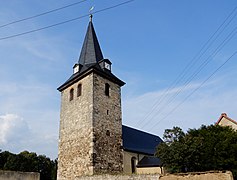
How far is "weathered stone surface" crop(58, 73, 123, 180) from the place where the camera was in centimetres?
2011

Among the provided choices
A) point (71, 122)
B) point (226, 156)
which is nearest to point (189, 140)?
point (226, 156)

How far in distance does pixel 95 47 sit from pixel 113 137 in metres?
9.05

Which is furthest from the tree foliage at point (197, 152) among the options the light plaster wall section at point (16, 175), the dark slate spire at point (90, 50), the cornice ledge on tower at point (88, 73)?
the dark slate spire at point (90, 50)

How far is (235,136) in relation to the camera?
19.2m

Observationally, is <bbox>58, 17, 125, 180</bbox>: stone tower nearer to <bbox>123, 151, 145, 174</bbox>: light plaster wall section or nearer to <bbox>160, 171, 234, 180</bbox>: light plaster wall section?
<bbox>123, 151, 145, 174</bbox>: light plaster wall section

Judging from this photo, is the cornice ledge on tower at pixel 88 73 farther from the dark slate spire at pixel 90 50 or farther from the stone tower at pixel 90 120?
the dark slate spire at pixel 90 50

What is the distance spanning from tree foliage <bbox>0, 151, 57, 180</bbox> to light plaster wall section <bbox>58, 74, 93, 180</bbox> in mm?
19270

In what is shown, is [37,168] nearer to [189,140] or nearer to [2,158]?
[2,158]

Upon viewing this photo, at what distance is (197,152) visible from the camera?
16.9 metres

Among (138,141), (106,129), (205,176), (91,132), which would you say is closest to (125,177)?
(91,132)

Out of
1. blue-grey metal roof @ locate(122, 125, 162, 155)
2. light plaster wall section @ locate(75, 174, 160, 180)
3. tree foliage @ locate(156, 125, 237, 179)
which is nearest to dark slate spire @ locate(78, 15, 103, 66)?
blue-grey metal roof @ locate(122, 125, 162, 155)

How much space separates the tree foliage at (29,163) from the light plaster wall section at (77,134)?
19270mm

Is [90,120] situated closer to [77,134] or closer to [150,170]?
[77,134]

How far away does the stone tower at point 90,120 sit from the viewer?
66.5 feet
